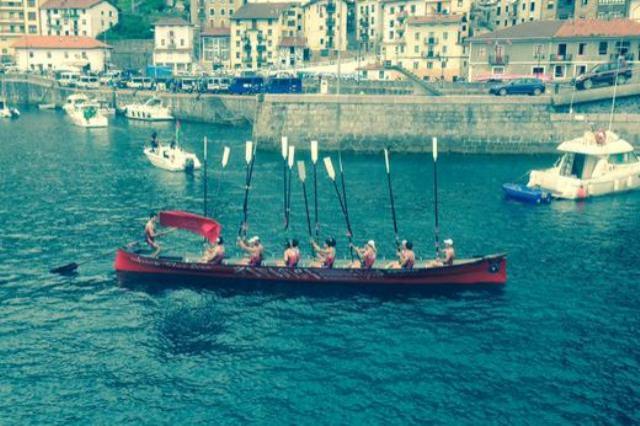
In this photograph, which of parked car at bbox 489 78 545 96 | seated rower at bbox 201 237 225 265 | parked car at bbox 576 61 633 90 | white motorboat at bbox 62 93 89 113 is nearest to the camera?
seated rower at bbox 201 237 225 265

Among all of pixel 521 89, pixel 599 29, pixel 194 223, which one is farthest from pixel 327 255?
pixel 599 29

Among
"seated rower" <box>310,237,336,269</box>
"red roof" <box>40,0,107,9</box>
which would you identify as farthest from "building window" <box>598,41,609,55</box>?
"red roof" <box>40,0,107,9</box>

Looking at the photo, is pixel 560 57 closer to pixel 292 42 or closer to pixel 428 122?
pixel 428 122

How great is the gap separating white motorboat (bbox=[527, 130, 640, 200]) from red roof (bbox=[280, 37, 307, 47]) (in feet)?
285

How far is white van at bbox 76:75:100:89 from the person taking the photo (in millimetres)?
112250

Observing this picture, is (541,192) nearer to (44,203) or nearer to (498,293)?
(498,293)

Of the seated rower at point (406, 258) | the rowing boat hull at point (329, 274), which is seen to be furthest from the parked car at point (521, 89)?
the seated rower at point (406, 258)

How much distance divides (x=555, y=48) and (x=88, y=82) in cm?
8034

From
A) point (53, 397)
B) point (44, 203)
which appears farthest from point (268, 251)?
point (44, 203)

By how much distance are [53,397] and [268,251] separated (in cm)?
1597

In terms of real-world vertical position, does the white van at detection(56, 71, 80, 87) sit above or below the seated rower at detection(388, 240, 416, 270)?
above

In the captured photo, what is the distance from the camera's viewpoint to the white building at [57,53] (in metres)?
132

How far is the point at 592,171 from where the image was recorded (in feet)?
165

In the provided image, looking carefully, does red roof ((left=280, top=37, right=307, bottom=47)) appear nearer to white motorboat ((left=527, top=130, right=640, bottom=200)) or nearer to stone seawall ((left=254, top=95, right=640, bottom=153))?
stone seawall ((left=254, top=95, right=640, bottom=153))
